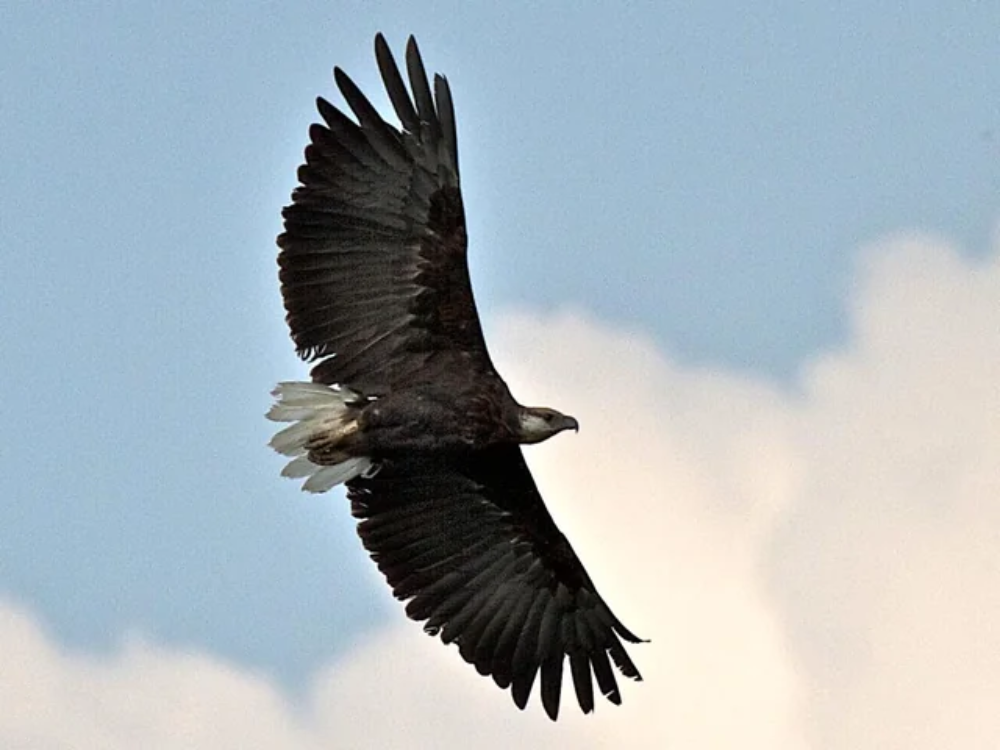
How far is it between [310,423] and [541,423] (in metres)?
1.89

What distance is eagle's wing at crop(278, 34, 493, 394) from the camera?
2088 cm

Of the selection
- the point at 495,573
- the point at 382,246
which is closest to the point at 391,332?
the point at 382,246

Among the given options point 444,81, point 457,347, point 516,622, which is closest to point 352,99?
point 444,81

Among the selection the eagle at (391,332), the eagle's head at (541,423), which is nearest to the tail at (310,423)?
the eagle at (391,332)

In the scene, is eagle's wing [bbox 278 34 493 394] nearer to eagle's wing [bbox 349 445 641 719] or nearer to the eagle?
the eagle

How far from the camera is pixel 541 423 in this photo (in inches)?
828

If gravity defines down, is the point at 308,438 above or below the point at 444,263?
below

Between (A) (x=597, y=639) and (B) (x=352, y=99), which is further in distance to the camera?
(A) (x=597, y=639)

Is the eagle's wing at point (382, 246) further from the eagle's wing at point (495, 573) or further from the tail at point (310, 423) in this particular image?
the eagle's wing at point (495, 573)

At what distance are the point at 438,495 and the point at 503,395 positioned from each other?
1.42 m

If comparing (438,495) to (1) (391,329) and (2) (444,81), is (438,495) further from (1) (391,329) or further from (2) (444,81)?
(2) (444,81)

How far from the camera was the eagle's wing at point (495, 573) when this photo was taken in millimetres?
21969

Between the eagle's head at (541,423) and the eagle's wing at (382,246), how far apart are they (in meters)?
0.55

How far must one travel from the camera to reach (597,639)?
2270cm
